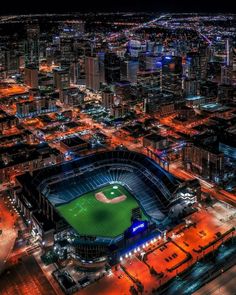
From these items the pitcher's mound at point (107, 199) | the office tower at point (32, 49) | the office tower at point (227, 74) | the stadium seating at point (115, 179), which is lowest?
the pitcher's mound at point (107, 199)

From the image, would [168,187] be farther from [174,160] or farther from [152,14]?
[152,14]

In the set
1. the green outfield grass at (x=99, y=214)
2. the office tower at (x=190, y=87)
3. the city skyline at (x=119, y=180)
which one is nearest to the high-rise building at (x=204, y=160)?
the city skyline at (x=119, y=180)

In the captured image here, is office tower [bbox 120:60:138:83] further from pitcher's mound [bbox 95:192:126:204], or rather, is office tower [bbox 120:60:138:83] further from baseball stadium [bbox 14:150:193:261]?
pitcher's mound [bbox 95:192:126:204]

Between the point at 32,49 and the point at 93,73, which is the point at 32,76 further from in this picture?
the point at 32,49

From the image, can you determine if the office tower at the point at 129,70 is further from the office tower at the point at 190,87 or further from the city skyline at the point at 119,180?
the office tower at the point at 190,87

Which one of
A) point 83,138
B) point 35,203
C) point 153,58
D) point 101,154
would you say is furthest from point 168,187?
point 153,58

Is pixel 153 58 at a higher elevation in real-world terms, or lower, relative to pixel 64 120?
higher

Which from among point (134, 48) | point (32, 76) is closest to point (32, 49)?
point (134, 48)
